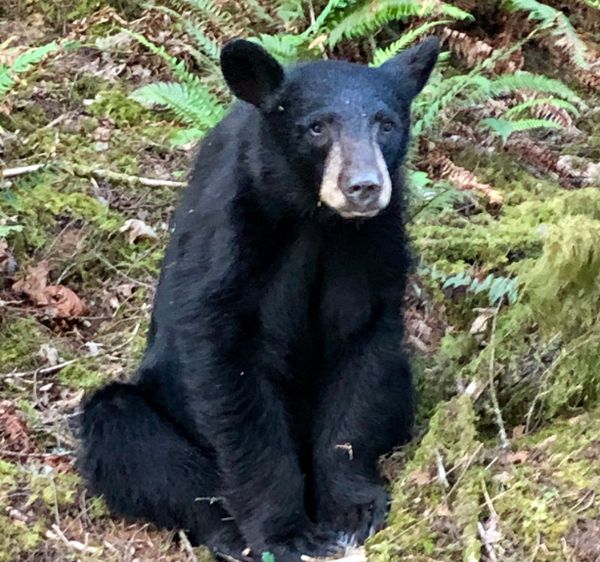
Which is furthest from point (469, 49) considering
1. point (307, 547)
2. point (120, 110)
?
point (307, 547)

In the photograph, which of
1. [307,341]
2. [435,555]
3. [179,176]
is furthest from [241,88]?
[179,176]

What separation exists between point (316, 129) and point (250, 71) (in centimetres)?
43

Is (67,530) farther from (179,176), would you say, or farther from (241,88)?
(179,176)

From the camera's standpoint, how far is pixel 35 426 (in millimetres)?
5734

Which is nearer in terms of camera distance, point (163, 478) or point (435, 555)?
point (435, 555)

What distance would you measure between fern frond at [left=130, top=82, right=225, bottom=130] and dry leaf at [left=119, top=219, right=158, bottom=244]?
0.75 meters

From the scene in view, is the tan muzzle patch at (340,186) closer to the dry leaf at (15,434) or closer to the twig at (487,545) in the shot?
the twig at (487,545)

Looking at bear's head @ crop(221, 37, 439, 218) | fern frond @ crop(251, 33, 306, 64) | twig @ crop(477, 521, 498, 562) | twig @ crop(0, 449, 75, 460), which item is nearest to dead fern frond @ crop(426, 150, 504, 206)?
fern frond @ crop(251, 33, 306, 64)

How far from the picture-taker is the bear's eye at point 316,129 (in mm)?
4744

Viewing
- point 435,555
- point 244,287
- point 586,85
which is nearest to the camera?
point 435,555

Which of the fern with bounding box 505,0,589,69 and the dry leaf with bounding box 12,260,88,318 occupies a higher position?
the fern with bounding box 505,0,589,69

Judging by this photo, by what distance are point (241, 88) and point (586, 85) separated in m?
4.47

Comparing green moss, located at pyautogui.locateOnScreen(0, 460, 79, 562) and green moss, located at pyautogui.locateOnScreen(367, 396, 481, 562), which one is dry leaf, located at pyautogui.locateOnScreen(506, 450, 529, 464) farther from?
green moss, located at pyautogui.locateOnScreen(0, 460, 79, 562)

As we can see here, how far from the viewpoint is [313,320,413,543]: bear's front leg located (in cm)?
500
